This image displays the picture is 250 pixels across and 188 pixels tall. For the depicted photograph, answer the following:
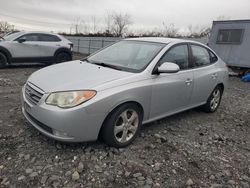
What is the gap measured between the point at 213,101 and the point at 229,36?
7747mm

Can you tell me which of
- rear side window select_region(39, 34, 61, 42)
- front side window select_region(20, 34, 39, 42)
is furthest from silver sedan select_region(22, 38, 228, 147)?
rear side window select_region(39, 34, 61, 42)

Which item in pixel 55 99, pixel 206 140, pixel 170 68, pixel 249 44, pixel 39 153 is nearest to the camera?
pixel 55 99

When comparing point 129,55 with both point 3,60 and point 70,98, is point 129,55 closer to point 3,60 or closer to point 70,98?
point 70,98

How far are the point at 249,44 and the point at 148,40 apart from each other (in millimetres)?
8634

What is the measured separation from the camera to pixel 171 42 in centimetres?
405

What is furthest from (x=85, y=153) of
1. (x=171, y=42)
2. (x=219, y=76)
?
(x=219, y=76)

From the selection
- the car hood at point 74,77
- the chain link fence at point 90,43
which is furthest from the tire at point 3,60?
the chain link fence at point 90,43

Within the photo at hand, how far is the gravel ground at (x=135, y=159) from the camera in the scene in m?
2.68

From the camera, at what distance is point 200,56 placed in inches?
186

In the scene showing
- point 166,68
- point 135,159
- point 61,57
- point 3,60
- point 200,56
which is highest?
point 200,56

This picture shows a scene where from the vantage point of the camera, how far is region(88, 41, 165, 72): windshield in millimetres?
3615

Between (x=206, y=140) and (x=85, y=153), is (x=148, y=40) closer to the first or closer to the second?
(x=206, y=140)

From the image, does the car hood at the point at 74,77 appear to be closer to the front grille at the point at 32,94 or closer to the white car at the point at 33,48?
the front grille at the point at 32,94

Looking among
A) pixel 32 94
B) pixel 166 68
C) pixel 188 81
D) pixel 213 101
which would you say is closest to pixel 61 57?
pixel 213 101
